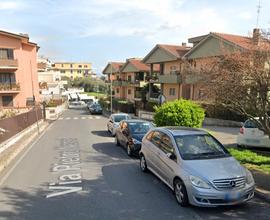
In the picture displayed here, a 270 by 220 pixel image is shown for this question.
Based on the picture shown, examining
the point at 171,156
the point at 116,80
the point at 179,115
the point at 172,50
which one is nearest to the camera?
the point at 171,156

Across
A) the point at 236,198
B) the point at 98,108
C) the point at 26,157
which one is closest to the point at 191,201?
the point at 236,198

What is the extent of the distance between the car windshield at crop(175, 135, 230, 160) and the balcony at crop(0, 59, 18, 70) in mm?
35091

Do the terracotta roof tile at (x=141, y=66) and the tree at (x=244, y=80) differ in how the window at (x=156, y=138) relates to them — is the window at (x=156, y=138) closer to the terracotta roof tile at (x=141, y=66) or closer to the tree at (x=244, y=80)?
the tree at (x=244, y=80)

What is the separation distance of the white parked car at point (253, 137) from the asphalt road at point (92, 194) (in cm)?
482

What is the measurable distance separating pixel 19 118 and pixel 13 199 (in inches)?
480

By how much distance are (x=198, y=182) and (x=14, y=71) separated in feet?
125

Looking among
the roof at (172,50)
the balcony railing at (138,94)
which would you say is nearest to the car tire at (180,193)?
the roof at (172,50)

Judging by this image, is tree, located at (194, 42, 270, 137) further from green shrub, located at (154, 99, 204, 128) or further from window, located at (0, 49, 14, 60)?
window, located at (0, 49, 14, 60)

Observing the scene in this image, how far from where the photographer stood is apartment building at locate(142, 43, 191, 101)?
33.5 meters

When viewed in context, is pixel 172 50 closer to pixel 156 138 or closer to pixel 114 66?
pixel 156 138

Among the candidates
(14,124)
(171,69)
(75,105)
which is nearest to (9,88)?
(171,69)

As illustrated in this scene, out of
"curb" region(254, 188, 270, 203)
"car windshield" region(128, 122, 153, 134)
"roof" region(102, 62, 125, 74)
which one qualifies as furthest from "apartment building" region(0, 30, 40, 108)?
"curb" region(254, 188, 270, 203)

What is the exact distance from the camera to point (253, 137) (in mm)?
11750

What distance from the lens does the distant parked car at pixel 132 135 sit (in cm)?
1142
